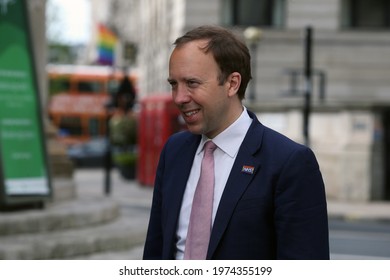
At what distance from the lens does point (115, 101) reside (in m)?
24.1

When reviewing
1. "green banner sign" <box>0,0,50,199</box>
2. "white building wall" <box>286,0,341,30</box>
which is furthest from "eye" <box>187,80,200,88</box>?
"white building wall" <box>286,0,341,30</box>

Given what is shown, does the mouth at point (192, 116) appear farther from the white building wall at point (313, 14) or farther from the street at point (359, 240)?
the white building wall at point (313, 14)

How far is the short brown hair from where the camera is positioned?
9.78 ft

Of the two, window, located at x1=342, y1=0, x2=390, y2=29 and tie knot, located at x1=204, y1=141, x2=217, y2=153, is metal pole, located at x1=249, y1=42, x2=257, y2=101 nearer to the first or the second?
window, located at x1=342, y1=0, x2=390, y2=29

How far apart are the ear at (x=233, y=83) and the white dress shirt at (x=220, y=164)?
0.42 ft

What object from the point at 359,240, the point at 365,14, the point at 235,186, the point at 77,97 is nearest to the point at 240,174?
the point at 235,186

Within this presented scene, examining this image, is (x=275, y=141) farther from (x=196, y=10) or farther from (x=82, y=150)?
(x=82, y=150)

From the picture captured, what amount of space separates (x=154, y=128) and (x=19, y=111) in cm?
1330

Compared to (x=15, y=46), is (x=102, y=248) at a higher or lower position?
lower

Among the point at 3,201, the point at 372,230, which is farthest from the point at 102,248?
the point at 372,230

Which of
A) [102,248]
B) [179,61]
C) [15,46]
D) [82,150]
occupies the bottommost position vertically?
[82,150]

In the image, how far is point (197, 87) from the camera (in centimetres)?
301

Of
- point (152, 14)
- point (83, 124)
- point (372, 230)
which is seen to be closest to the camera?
point (372, 230)

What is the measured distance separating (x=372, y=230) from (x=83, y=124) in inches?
1143
